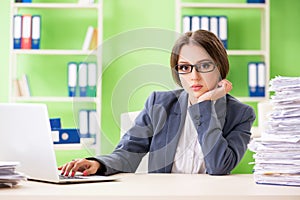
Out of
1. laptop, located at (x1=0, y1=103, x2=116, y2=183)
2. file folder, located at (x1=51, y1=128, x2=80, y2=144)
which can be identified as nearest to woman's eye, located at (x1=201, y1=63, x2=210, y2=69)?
laptop, located at (x1=0, y1=103, x2=116, y2=183)

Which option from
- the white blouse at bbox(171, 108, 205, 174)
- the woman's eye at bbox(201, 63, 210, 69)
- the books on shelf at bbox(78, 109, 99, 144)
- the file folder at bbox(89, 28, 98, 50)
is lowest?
the white blouse at bbox(171, 108, 205, 174)

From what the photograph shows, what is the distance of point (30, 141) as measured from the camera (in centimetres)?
148

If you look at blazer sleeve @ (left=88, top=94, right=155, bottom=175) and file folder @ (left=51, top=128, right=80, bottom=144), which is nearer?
blazer sleeve @ (left=88, top=94, right=155, bottom=175)

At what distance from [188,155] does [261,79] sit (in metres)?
2.67

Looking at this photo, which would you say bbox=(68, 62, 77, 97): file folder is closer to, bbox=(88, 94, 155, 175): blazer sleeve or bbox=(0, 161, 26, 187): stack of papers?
bbox=(88, 94, 155, 175): blazer sleeve

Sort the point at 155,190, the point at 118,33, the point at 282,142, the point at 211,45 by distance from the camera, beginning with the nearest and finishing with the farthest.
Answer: the point at 155,190
the point at 282,142
the point at 211,45
the point at 118,33

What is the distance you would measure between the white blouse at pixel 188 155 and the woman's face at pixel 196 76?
4.5 inches

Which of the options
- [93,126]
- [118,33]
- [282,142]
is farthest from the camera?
[118,33]

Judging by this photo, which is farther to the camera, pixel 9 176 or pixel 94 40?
pixel 94 40

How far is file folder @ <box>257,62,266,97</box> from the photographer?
4711 millimetres

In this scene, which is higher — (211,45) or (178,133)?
(211,45)

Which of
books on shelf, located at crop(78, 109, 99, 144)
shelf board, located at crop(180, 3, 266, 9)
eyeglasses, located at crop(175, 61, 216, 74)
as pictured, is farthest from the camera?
shelf board, located at crop(180, 3, 266, 9)

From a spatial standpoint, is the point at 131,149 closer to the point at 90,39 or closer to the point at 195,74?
the point at 195,74

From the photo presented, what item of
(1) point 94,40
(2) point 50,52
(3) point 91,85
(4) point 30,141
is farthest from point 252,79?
(4) point 30,141
